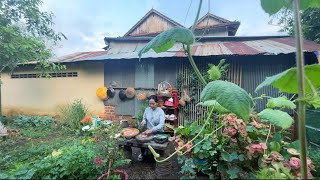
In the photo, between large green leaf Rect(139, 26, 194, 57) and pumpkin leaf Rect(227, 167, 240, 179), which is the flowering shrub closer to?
pumpkin leaf Rect(227, 167, 240, 179)

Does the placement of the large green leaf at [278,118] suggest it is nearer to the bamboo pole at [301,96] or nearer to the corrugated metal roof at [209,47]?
the bamboo pole at [301,96]

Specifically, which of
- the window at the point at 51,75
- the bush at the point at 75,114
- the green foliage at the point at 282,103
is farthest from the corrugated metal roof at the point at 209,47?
the green foliage at the point at 282,103

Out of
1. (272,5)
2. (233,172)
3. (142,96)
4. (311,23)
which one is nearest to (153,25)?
(142,96)

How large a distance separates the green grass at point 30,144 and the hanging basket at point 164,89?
270 centimetres

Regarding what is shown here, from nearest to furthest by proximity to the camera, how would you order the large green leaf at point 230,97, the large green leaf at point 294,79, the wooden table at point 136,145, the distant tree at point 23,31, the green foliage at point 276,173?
the large green leaf at point 230,97 < the large green leaf at point 294,79 < the green foliage at point 276,173 < the wooden table at point 136,145 < the distant tree at point 23,31

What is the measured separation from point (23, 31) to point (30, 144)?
3426mm

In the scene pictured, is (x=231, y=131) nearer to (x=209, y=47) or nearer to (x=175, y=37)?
(x=175, y=37)

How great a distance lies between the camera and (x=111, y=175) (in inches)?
108

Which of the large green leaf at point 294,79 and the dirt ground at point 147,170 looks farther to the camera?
the dirt ground at point 147,170

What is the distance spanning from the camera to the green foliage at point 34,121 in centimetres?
809

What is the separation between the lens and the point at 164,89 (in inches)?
273

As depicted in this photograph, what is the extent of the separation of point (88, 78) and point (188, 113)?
12.7 ft

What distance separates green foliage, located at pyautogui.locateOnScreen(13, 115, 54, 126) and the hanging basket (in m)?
4.41

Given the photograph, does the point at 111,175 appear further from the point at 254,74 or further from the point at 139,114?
the point at 254,74
